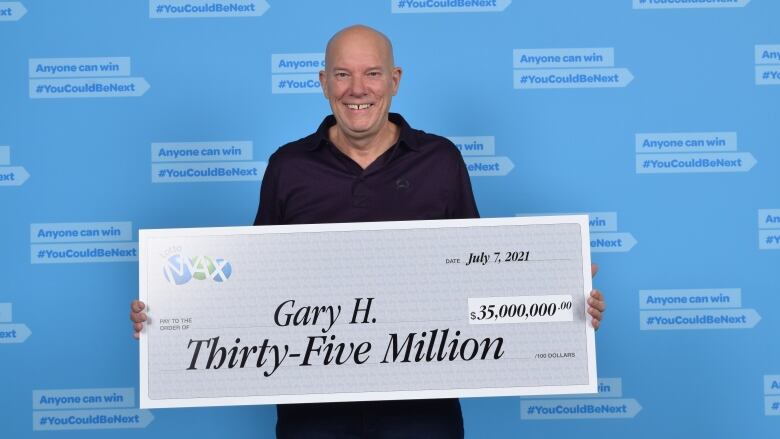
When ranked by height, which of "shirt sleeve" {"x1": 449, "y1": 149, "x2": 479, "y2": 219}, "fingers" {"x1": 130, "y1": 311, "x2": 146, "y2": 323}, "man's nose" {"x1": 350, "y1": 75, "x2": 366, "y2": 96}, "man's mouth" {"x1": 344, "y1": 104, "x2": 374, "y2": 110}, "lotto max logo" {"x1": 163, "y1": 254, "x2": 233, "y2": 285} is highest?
"man's nose" {"x1": 350, "y1": 75, "x2": 366, "y2": 96}

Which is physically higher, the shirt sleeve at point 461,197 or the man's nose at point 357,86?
the man's nose at point 357,86

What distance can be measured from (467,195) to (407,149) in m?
0.20

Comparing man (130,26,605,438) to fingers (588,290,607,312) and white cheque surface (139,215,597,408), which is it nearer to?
white cheque surface (139,215,597,408)

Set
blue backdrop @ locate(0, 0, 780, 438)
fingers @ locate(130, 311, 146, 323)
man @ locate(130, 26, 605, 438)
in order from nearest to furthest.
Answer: fingers @ locate(130, 311, 146, 323), man @ locate(130, 26, 605, 438), blue backdrop @ locate(0, 0, 780, 438)

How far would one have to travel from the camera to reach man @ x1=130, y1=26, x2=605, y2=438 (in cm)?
218

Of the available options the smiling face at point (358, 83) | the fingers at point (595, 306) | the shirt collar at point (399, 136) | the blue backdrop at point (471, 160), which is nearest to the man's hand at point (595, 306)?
the fingers at point (595, 306)

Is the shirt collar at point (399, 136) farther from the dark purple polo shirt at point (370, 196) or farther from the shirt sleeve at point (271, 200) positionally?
the shirt sleeve at point (271, 200)

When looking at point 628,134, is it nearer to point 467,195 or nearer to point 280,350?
point 467,195

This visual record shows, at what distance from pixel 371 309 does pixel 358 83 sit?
0.58 m

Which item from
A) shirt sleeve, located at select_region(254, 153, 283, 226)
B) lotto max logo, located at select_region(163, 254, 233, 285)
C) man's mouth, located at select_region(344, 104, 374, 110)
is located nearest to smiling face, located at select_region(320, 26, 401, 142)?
man's mouth, located at select_region(344, 104, 374, 110)

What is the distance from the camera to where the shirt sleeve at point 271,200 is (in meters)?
2.24

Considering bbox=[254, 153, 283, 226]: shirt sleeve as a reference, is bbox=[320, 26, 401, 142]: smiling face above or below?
above

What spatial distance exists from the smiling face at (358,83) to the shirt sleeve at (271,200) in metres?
0.21

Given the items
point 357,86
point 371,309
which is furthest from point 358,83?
point 371,309
